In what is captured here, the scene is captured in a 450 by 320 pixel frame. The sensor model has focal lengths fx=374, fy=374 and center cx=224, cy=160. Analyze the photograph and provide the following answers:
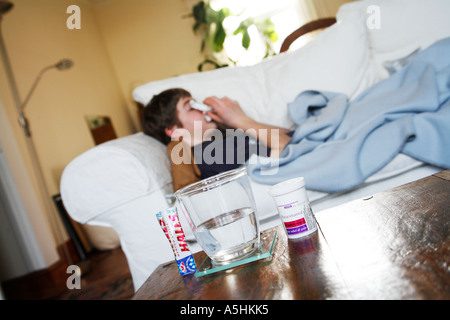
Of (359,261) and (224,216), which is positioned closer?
(359,261)

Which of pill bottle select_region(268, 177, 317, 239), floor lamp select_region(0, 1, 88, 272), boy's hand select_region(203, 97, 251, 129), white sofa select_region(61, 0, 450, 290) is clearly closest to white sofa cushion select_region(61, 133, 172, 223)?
white sofa select_region(61, 0, 450, 290)

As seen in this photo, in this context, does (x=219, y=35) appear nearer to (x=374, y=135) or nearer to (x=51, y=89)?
(x=51, y=89)

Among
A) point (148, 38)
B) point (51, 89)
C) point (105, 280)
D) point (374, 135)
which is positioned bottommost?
point (105, 280)

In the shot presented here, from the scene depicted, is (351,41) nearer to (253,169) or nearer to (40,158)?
(253,169)

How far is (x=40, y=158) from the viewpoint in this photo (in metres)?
2.43

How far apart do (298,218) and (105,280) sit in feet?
5.24

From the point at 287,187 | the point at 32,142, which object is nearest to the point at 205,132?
the point at 287,187

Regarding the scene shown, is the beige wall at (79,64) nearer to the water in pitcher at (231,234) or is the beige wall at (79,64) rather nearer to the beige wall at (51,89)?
the beige wall at (51,89)

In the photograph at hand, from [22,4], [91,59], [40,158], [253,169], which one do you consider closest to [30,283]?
A: [40,158]

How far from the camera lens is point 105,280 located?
1857 millimetres

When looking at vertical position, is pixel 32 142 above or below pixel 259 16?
below

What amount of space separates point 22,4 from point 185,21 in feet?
5.75

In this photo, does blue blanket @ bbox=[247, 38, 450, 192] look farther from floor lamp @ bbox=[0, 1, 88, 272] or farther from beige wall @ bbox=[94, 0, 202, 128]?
beige wall @ bbox=[94, 0, 202, 128]

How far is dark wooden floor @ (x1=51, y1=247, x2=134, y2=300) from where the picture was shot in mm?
1609
